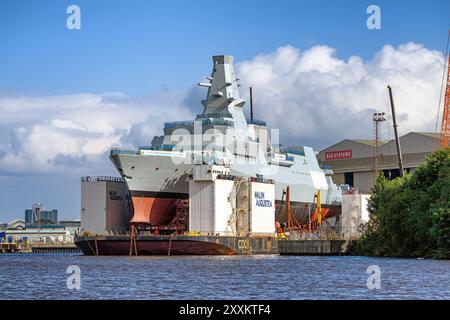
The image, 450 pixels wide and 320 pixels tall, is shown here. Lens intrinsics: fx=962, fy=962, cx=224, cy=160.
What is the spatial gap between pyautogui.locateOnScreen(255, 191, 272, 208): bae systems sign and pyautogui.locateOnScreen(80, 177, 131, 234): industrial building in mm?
16328

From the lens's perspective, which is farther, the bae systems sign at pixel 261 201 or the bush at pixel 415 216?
the bae systems sign at pixel 261 201

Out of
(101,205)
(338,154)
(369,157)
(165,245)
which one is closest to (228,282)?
(165,245)

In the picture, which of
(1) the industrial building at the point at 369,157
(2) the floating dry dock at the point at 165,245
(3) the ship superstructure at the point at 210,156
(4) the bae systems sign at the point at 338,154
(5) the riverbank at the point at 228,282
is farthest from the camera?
(4) the bae systems sign at the point at 338,154

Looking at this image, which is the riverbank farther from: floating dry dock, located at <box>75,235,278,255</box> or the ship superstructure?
the ship superstructure

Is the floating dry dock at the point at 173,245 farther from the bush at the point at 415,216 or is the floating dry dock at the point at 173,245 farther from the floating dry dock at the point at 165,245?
the bush at the point at 415,216

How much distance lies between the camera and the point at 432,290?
52.9m

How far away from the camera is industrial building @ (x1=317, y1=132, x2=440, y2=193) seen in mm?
160375

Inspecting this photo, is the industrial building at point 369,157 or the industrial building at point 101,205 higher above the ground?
the industrial building at point 369,157

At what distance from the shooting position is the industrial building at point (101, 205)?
11594 centimetres

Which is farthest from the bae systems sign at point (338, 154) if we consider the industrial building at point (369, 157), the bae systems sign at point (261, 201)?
the bae systems sign at point (261, 201)

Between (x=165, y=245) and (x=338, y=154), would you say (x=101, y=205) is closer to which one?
(x=165, y=245)

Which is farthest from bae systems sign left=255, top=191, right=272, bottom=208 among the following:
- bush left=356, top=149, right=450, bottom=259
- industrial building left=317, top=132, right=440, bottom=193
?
industrial building left=317, top=132, right=440, bottom=193

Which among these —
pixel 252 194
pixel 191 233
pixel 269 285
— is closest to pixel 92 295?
pixel 269 285
